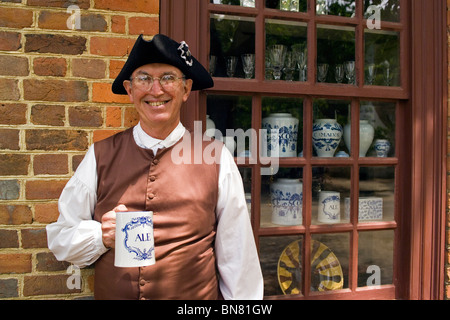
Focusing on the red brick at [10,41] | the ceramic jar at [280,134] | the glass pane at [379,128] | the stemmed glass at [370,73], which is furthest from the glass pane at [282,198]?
the red brick at [10,41]

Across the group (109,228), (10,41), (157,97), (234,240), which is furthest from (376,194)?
(10,41)

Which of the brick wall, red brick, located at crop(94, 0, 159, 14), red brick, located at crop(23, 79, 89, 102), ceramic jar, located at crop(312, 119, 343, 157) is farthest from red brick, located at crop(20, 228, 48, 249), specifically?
ceramic jar, located at crop(312, 119, 343, 157)

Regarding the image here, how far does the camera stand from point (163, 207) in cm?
165

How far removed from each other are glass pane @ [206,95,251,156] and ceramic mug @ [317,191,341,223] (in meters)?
0.52

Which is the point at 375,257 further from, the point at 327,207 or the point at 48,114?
the point at 48,114

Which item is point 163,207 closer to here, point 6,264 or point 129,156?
point 129,156

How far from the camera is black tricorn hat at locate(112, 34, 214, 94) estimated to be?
1.58m

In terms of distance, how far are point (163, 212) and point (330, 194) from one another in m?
1.09

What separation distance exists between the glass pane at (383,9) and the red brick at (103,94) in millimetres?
1505

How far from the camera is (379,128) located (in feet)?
7.88

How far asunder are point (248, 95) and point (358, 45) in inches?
28.9

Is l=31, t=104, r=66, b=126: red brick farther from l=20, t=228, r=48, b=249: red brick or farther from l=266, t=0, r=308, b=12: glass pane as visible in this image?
l=266, t=0, r=308, b=12: glass pane

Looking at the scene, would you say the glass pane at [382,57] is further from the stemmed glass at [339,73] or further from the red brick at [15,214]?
the red brick at [15,214]

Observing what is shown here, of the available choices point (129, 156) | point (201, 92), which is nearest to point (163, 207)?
point (129, 156)
